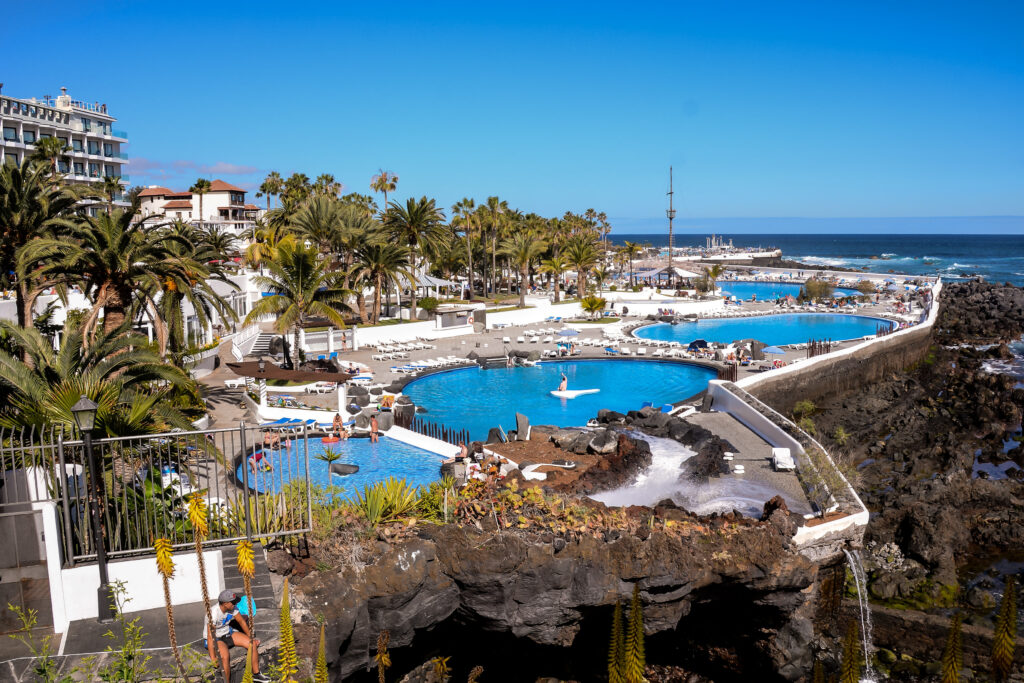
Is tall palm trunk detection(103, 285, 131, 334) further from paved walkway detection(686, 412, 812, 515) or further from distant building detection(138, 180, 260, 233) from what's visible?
distant building detection(138, 180, 260, 233)

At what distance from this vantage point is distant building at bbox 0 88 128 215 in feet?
196

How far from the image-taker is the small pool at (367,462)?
53.1ft

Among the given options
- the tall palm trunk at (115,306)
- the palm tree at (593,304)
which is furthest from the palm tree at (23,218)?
the palm tree at (593,304)

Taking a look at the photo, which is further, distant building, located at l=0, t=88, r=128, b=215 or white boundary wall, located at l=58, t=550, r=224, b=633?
distant building, located at l=0, t=88, r=128, b=215

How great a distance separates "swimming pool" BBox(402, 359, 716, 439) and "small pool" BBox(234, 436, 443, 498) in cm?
457

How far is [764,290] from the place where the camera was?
7806 cm

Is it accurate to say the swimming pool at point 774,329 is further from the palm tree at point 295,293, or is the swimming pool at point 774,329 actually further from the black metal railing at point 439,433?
the black metal railing at point 439,433

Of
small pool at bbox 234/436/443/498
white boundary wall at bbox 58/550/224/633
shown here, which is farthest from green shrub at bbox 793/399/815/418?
white boundary wall at bbox 58/550/224/633

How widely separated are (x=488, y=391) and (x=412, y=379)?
309 centimetres

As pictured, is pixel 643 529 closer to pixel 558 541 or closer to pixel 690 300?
pixel 558 541

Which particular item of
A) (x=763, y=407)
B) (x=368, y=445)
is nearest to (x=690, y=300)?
(x=763, y=407)

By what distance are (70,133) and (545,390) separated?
198 feet

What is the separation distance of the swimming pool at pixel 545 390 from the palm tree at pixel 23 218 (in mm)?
11532

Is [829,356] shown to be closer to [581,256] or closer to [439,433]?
[439,433]
